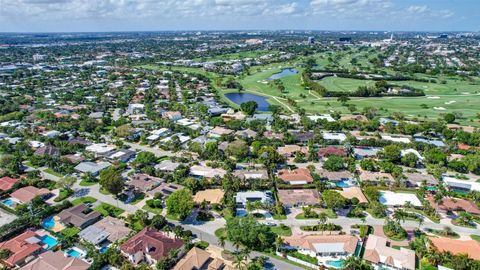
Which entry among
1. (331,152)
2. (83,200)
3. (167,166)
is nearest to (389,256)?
(331,152)

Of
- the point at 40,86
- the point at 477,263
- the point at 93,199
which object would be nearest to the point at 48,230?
the point at 93,199

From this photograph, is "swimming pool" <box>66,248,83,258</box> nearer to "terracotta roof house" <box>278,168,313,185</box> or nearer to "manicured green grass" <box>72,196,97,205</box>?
"manicured green grass" <box>72,196,97,205</box>

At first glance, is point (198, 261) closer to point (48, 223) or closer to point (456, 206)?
point (48, 223)

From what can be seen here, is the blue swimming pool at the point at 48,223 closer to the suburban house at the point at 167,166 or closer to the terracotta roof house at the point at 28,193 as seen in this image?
the terracotta roof house at the point at 28,193

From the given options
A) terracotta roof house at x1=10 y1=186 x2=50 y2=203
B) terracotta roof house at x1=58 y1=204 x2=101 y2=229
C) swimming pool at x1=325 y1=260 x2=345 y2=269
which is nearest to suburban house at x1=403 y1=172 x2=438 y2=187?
swimming pool at x1=325 y1=260 x2=345 y2=269

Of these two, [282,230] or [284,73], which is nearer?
[282,230]

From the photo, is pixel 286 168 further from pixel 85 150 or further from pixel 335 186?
pixel 85 150

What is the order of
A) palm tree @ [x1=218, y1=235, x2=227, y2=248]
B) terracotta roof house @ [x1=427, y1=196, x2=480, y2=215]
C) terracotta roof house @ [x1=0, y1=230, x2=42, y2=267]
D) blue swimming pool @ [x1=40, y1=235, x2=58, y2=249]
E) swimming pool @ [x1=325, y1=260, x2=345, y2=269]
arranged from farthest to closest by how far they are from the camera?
terracotta roof house @ [x1=427, y1=196, x2=480, y2=215] → blue swimming pool @ [x1=40, y1=235, x2=58, y2=249] → palm tree @ [x1=218, y1=235, x2=227, y2=248] → terracotta roof house @ [x1=0, y1=230, x2=42, y2=267] → swimming pool @ [x1=325, y1=260, x2=345, y2=269]
